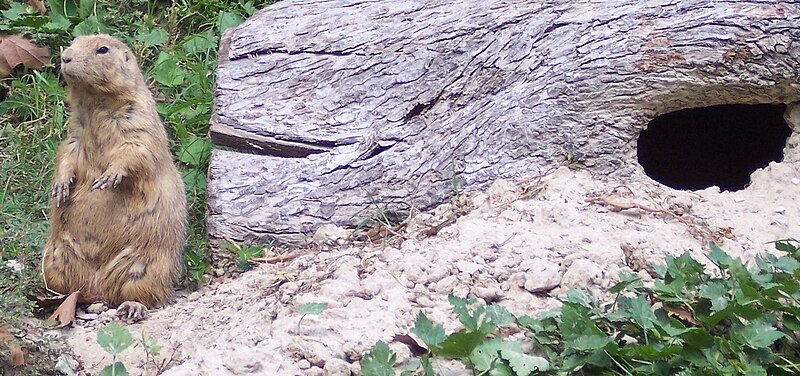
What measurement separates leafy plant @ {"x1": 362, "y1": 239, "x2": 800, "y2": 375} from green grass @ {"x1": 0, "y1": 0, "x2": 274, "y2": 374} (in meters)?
2.18

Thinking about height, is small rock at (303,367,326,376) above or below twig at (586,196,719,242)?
above

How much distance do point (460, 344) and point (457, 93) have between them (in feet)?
6.52

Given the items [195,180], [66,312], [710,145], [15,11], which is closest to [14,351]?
[66,312]

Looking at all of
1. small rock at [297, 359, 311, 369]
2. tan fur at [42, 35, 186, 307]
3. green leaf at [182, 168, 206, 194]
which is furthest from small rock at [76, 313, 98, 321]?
small rock at [297, 359, 311, 369]

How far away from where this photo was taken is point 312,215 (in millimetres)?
4656

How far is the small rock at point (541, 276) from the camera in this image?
3.60 m

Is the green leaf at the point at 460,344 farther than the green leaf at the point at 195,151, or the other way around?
the green leaf at the point at 195,151

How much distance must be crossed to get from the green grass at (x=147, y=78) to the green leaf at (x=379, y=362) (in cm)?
201

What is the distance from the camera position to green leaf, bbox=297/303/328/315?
3389 millimetres

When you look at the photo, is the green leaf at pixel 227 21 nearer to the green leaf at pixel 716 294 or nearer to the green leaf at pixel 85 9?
the green leaf at pixel 85 9

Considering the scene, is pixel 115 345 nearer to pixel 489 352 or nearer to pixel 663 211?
pixel 489 352

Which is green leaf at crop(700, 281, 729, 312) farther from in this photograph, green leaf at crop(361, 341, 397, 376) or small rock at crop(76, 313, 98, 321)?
small rock at crop(76, 313, 98, 321)

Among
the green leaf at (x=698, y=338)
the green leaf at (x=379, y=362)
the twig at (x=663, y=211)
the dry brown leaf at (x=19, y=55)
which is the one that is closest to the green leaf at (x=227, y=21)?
the dry brown leaf at (x=19, y=55)

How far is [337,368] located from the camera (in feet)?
10.6
